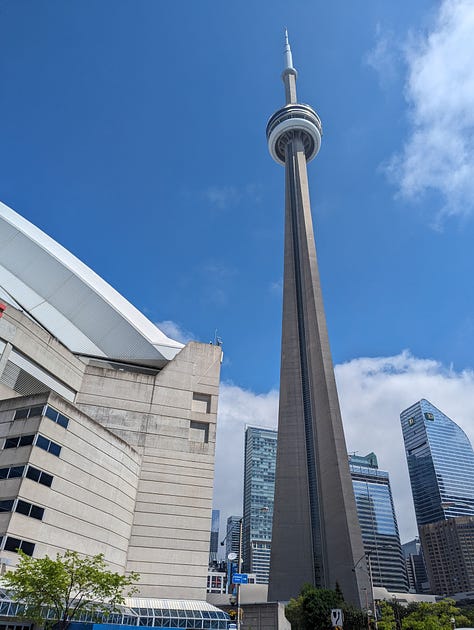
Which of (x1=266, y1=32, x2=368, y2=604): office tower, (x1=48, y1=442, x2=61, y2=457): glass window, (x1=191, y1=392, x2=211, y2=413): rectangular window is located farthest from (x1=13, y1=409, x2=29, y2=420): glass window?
(x1=266, y1=32, x2=368, y2=604): office tower

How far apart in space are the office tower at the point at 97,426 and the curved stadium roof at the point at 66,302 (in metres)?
0.10

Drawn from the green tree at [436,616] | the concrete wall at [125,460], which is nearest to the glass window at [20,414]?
the concrete wall at [125,460]

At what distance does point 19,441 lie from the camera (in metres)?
30.7

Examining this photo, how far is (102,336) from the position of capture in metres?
47.2

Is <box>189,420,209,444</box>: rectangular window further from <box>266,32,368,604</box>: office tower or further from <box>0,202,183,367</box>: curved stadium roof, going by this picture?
<box>266,32,368,604</box>: office tower

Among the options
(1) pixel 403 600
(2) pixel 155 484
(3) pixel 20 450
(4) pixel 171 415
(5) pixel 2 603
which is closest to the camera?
(5) pixel 2 603

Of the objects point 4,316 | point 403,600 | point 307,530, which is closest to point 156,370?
point 4,316

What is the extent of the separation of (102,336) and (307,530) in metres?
42.1

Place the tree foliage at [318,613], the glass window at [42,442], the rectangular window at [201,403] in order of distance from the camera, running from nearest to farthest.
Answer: the glass window at [42,442], the rectangular window at [201,403], the tree foliage at [318,613]

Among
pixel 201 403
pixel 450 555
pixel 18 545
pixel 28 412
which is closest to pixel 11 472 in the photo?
pixel 28 412

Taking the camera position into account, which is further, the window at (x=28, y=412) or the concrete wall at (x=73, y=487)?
the window at (x=28, y=412)

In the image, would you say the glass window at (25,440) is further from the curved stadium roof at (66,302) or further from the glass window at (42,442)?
the curved stadium roof at (66,302)

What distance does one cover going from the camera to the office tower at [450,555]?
16325cm

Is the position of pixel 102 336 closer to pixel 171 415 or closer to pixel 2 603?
pixel 171 415
